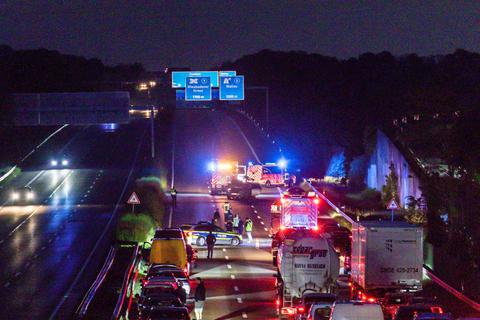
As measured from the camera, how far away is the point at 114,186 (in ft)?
242

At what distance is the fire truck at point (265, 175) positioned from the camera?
73.2 meters

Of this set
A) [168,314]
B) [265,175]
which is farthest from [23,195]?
[168,314]

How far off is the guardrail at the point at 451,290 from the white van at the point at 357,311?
11.4 meters

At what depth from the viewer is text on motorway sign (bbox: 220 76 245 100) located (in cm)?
10219

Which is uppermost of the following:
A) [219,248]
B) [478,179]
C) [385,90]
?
[385,90]

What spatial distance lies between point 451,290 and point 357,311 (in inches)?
614

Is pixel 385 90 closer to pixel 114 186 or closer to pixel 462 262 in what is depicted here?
pixel 114 186

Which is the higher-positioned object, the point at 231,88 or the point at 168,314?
the point at 231,88

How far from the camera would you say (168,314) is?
2466 centimetres

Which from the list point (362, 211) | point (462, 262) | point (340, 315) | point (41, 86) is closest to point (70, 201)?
point (362, 211)

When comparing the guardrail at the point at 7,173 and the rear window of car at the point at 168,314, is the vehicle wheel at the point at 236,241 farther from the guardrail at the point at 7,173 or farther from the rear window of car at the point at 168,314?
the guardrail at the point at 7,173

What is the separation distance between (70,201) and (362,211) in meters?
19.1

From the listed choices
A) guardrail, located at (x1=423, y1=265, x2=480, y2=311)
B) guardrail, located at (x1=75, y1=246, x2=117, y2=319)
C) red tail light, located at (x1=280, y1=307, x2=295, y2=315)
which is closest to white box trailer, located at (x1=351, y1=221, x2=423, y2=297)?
guardrail, located at (x1=423, y1=265, x2=480, y2=311)

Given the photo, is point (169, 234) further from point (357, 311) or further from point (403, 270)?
point (357, 311)
